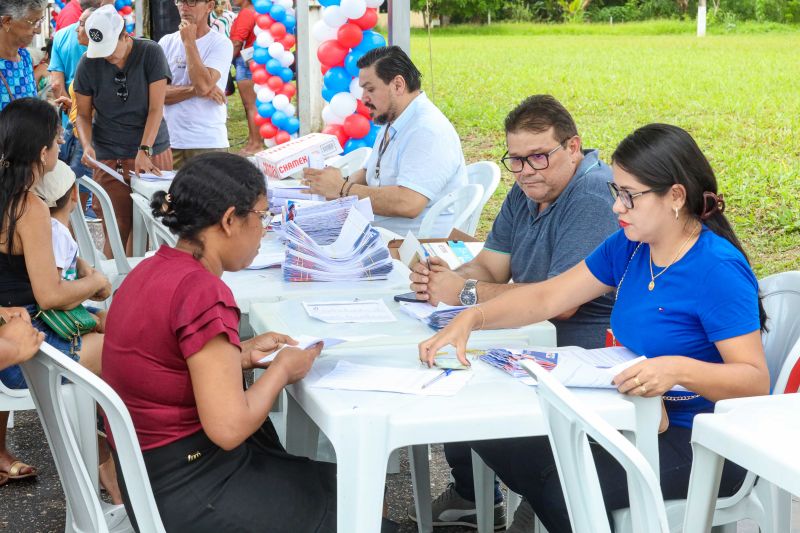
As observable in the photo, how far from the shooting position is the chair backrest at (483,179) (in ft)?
15.0

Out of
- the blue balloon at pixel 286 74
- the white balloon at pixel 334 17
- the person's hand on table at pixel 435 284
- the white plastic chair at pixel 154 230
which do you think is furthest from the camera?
the blue balloon at pixel 286 74

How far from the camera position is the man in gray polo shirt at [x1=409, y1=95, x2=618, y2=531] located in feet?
9.65

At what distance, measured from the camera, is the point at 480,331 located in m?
2.67

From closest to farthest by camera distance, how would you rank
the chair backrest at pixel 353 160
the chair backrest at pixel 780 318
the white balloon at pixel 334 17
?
the chair backrest at pixel 780 318 < the chair backrest at pixel 353 160 < the white balloon at pixel 334 17

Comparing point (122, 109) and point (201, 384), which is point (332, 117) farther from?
point (201, 384)

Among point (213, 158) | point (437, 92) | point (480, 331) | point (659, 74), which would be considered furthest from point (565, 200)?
point (659, 74)

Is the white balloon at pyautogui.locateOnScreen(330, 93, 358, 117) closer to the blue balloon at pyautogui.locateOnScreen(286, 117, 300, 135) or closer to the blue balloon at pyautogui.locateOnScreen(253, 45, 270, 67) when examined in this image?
the blue balloon at pyautogui.locateOnScreen(286, 117, 300, 135)

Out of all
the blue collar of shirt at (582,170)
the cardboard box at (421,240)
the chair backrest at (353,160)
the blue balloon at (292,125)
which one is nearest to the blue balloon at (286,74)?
the blue balloon at (292,125)

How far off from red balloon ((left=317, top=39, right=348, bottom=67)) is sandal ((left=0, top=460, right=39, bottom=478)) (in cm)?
481

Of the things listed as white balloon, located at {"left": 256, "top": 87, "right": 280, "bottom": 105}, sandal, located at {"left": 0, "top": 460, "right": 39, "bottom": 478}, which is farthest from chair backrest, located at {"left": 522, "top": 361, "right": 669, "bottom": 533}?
white balloon, located at {"left": 256, "top": 87, "right": 280, "bottom": 105}

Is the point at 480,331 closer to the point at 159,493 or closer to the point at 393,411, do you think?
A: the point at 393,411

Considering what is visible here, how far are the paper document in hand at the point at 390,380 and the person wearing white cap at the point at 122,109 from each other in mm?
3552

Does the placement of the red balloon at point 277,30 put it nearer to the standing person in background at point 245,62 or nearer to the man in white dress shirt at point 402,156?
the standing person in background at point 245,62

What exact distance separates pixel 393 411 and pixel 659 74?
16.3 m
